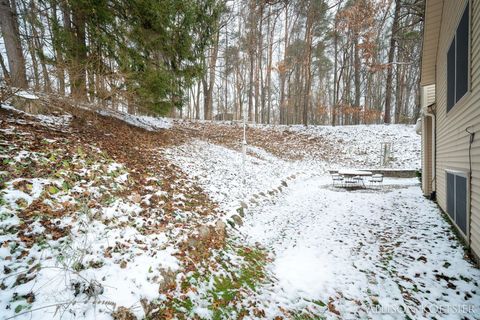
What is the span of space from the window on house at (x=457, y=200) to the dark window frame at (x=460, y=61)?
5.41 ft

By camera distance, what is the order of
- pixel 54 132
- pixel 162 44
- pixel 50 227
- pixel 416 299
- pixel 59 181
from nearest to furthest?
pixel 50 227 < pixel 416 299 < pixel 59 181 < pixel 54 132 < pixel 162 44

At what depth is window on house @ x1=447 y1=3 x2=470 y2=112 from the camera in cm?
422

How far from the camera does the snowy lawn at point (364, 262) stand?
3.18m

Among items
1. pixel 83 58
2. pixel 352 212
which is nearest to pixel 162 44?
pixel 83 58

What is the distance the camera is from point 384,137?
16.7m

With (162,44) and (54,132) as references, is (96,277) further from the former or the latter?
(162,44)

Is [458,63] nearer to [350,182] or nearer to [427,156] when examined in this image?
[427,156]

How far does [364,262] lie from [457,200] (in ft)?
8.96

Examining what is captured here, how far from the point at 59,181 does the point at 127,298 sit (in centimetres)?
248

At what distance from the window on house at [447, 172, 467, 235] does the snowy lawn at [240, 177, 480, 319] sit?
0.35m

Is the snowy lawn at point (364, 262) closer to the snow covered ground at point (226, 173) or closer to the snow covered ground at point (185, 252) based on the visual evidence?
the snow covered ground at point (185, 252)

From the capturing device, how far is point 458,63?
4660mm

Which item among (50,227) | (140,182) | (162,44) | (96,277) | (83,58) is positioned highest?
(162,44)

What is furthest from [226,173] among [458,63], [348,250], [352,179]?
[352,179]
